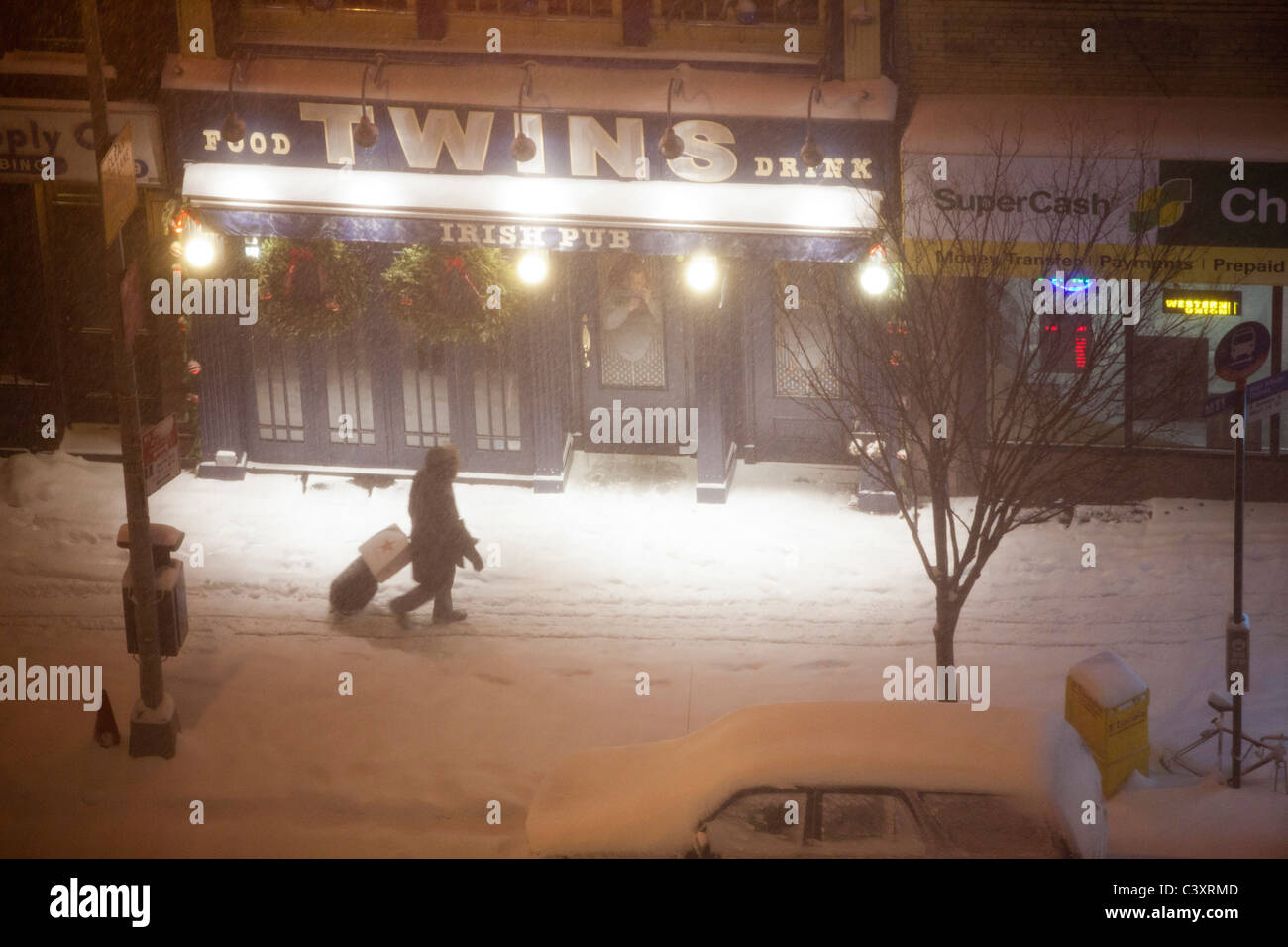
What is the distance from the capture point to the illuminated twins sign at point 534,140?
14602 mm

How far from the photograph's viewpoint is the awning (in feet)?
48.0

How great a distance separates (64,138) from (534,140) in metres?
5.00

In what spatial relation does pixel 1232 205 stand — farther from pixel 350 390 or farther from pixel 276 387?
pixel 276 387

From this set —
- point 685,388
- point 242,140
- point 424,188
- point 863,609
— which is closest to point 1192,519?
point 863,609

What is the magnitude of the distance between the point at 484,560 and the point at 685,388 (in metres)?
3.33

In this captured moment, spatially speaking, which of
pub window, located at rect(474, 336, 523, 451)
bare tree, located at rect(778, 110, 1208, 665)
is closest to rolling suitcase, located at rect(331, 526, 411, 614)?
pub window, located at rect(474, 336, 523, 451)
